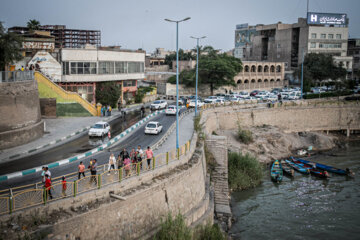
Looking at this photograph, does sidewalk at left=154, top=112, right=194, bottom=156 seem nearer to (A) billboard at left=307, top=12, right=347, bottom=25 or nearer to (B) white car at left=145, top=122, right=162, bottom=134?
(B) white car at left=145, top=122, right=162, bottom=134

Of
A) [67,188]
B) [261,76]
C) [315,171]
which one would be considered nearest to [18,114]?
[67,188]

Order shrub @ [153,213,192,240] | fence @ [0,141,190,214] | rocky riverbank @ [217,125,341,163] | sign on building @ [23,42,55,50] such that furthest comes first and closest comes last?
sign on building @ [23,42,55,50]
rocky riverbank @ [217,125,341,163]
shrub @ [153,213,192,240]
fence @ [0,141,190,214]

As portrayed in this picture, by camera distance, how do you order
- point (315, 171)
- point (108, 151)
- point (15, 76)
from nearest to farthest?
point (108, 151), point (15, 76), point (315, 171)

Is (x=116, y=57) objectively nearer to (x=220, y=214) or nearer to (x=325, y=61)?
(x=220, y=214)

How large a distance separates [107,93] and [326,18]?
209ft

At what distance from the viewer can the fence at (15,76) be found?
86.4 ft

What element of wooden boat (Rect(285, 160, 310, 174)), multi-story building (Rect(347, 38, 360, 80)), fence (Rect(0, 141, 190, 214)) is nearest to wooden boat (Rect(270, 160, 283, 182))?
wooden boat (Rect(285, 160, 310, 174))

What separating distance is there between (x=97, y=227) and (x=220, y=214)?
38.0 ft

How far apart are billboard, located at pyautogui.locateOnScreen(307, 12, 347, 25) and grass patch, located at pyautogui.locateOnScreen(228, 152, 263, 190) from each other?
207 ft

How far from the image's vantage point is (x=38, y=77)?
39.4 metres

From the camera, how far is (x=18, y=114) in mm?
27016

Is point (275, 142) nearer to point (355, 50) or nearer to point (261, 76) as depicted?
point (261, 76)

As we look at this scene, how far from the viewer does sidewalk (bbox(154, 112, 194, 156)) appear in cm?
2630

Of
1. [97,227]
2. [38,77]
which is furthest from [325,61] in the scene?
[97,227]
